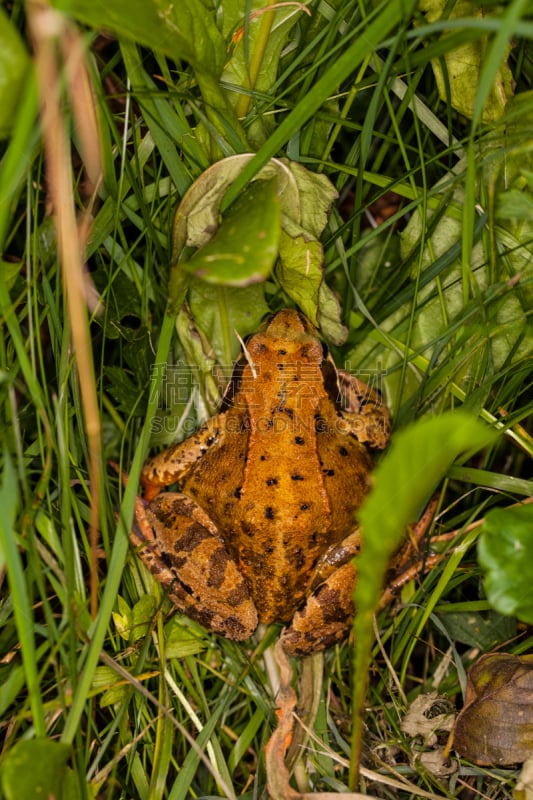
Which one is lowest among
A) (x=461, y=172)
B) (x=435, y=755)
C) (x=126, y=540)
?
(x=435, y=755)

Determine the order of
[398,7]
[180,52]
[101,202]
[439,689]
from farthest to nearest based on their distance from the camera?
1. [439,689]
2. [101,202]
3. [398,7]
4. [180,52]

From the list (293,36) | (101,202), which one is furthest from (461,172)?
(101,202)

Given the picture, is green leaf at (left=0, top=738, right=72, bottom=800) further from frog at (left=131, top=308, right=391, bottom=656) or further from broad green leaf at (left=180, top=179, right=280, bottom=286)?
broad green leaf at (left=180, top=179, right=280, bottom=286)

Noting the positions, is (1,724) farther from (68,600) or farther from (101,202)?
(101,202)

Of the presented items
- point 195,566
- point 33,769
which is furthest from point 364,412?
point 33,769

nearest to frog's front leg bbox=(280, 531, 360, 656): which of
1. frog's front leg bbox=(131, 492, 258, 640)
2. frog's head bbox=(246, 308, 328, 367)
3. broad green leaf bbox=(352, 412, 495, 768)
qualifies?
frog's front leg bbox=(131, 492, 258, 640)

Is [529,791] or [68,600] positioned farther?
[529,791]

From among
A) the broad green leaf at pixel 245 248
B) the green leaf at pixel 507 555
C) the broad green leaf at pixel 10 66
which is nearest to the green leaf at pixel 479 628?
the green leaf at pixel 507 555
